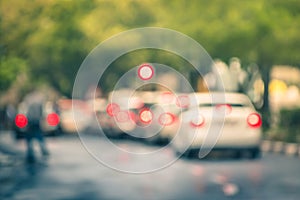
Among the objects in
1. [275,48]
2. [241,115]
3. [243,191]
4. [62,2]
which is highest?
[62,2]

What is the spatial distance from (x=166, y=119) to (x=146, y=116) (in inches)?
74.7

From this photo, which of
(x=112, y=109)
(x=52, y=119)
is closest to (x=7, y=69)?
(x=112, y=109)

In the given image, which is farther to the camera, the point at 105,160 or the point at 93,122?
the point at 93,122

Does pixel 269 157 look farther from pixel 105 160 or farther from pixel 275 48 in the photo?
pixel 275 48

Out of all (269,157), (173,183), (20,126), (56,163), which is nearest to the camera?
(173,183)

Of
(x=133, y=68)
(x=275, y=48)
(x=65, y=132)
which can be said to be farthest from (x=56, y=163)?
(x=133, y=68)

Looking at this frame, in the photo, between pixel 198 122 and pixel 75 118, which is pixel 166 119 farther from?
pixel 75 118

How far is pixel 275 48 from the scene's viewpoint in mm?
31688

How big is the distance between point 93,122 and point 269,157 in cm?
1555

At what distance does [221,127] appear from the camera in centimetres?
1953

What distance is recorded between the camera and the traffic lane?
13031mm

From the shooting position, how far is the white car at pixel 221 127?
1950 centimetres

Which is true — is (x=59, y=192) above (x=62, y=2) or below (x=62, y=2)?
below

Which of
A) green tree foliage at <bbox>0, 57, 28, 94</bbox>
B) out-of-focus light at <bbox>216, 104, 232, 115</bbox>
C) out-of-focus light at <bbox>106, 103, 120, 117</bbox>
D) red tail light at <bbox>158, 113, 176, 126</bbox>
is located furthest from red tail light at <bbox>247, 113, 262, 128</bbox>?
out-of-focus light at <bbox>106, 103, 120, 117</bbox>
